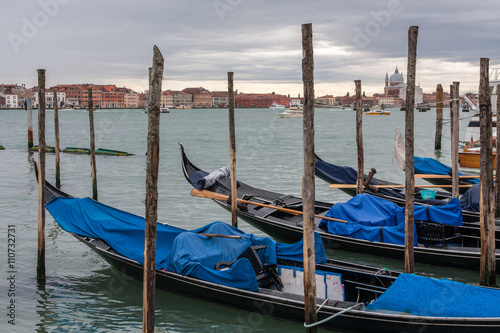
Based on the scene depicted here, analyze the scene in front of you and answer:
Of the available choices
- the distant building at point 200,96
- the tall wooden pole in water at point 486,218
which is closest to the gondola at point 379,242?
the tall wooden pole in water at point 486,218

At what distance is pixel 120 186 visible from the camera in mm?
17859

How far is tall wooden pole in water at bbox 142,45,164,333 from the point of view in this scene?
16.4 feet

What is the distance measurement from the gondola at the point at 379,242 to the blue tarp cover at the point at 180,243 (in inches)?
86.4

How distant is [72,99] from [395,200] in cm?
A: 14589

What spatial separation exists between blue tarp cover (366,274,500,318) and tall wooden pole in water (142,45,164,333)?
2.48 meters

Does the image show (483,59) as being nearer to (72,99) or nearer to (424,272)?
(424,272)

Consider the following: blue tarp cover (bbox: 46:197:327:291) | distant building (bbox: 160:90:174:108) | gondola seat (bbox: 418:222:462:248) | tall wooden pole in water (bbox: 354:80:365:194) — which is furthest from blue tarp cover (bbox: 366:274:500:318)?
distant building (bbox: 160:90:174:108)

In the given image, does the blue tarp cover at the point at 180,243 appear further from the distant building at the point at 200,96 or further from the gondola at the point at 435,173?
the distant building at the point at 200,96

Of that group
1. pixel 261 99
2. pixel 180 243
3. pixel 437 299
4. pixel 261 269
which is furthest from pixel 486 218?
pixel 261 99

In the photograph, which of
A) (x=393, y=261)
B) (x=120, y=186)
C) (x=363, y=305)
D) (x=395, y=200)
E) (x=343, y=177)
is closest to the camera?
(x=363, y=305)

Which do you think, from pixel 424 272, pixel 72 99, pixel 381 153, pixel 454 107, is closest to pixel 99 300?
pixel 424 272

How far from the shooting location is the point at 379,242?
9.27 meters

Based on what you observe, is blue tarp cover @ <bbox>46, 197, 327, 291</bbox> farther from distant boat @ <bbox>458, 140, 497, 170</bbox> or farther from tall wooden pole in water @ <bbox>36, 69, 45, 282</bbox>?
distant boat @ <bbox>458, 140, 497, 170</bbox>

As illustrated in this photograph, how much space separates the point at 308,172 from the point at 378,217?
4334 mm
